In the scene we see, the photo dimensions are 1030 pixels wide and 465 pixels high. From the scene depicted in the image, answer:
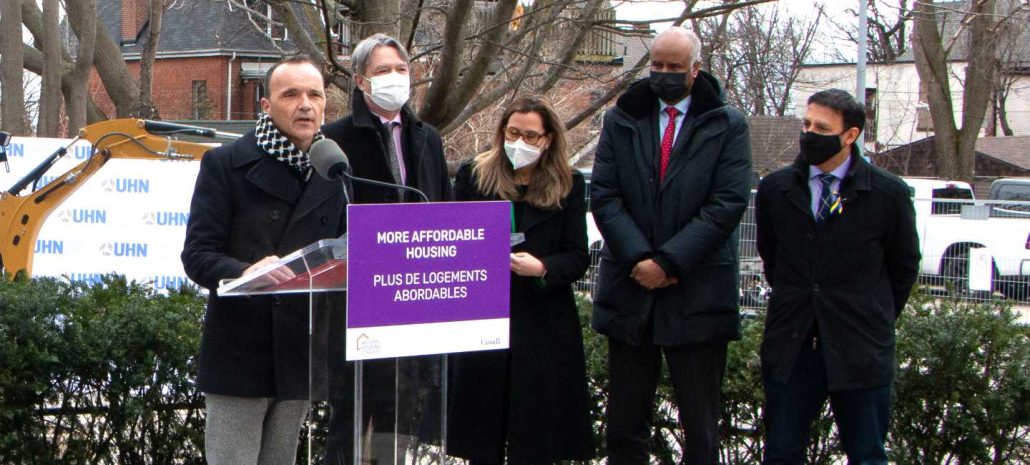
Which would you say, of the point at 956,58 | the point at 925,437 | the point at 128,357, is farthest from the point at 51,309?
the point at 956,58

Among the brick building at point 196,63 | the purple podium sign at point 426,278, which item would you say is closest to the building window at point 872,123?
the brick building at point 196,63

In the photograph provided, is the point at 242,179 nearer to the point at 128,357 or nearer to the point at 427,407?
the point at 427,407

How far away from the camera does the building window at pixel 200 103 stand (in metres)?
40.0

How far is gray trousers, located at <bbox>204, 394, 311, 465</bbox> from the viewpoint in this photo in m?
4.42

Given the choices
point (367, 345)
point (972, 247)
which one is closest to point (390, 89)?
point (367, 345)

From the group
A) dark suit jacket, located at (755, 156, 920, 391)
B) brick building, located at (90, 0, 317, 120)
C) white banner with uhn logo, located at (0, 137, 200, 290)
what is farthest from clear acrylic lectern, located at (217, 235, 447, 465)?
brick building, located at (90, 0, 317, 120)

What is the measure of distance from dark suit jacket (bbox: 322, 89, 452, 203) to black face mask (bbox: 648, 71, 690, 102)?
927mm

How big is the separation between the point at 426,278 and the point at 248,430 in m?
1.01

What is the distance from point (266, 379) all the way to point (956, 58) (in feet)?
172

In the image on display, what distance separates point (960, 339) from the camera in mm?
5863

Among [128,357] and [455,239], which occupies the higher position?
[455,239]

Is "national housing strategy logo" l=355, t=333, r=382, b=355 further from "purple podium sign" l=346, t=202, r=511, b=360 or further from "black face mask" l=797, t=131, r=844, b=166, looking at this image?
"black face mask" l=797, t=131, r=844, b=166

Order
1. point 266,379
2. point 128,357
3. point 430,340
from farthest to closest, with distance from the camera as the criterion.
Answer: point 128,357 < point 266,379 < point 430,340

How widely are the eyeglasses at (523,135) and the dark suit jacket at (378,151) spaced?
12.3 inches
